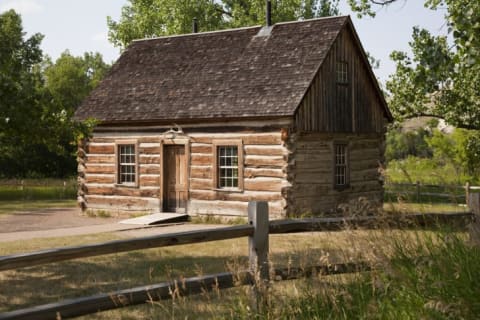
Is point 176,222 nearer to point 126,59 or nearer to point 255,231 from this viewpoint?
point 126,59

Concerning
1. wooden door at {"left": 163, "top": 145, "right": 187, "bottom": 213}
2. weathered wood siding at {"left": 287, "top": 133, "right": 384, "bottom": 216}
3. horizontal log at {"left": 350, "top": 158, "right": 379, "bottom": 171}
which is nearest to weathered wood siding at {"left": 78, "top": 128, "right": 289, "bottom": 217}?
wooden door at {"left": 163, "top": 145, "right": 187, "bottom": 213}

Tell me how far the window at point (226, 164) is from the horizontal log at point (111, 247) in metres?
14.0

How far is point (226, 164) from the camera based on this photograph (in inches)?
820

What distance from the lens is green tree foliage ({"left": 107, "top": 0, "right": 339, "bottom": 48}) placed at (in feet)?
121

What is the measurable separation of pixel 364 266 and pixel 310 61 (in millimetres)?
14386

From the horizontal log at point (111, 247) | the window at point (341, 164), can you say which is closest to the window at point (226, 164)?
the window at point (341, 164)

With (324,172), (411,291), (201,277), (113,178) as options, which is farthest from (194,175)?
(411,291)

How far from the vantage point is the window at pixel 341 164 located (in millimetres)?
21672

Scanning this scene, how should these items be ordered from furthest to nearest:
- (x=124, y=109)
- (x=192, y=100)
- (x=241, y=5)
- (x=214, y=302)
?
1. (x=241, y=5)
2. (x=124, y=109)
3. (x=192, y=100)
4. (x=214, y=302)

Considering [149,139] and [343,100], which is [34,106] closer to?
[149,139]

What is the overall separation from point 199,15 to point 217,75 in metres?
16.7

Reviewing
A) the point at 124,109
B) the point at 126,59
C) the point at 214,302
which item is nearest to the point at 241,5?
the point at 126,59

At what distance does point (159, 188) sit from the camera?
22.0 m

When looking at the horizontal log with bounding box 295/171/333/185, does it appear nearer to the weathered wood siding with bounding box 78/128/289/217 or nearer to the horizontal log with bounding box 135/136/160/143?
the weathered wood siding with bounding box 78/128/289/217
